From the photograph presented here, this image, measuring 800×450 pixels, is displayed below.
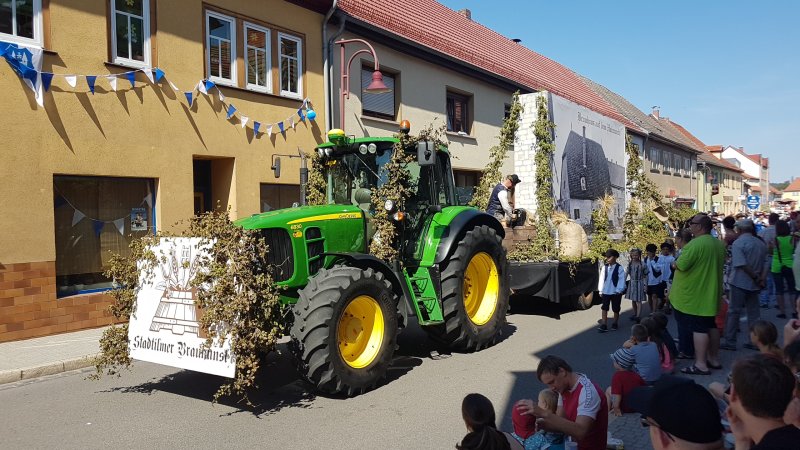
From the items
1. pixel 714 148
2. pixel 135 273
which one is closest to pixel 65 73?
pixel 135 273

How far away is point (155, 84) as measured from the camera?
989 centimetres

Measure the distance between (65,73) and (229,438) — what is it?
6.77 m

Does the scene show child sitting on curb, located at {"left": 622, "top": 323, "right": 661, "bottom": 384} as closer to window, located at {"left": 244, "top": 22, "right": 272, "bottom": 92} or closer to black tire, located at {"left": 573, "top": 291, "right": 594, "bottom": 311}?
black tire, located at {"left": 573, "top": 291, "right": 594, "bottom": 311}

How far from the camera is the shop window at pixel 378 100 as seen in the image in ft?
46.5

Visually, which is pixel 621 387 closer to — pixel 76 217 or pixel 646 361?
pixel 646 361

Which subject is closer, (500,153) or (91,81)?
(91,81)

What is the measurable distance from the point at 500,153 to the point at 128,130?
6.16 meters

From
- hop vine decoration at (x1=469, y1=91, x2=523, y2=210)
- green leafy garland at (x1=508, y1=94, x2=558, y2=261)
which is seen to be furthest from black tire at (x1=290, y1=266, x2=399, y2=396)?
hop vine decoration at (x1=469, y1=91, x2=523, y2=210)

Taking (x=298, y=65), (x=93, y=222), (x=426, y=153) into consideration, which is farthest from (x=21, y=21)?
(x=426, y=153)

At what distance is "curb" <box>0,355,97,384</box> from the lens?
6531mm

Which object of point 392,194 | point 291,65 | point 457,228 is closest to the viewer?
point 392,194

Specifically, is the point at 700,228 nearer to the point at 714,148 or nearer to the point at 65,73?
the point at 65,73

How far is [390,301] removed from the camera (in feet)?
19.0

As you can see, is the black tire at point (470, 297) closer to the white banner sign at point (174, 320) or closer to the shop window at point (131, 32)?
the white banner sign at point (174, 320)
